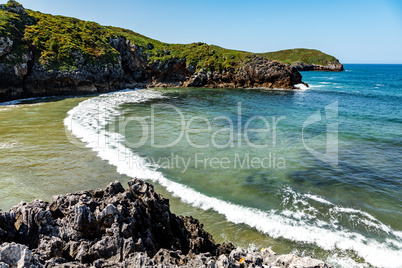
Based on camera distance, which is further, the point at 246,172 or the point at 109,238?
the point at 246,172

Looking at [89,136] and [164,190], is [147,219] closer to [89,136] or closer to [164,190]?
[164,190]

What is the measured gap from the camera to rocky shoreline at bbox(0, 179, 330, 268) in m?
5.46

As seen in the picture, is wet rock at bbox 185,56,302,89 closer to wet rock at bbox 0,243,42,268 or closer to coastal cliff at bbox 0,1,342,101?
coastal cliff at bbox 0,1,342,101

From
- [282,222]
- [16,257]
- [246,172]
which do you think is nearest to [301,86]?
[246,172]

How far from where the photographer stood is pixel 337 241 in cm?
925

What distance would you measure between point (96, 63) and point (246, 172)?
175 feet

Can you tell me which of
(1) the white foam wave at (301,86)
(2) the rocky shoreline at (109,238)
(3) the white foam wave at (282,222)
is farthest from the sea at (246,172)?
(1) the white foam wave at (301,86)

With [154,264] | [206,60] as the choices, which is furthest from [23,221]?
[206,60]

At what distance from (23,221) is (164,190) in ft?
23.0

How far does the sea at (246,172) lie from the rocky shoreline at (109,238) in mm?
2811

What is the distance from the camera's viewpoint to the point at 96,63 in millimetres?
55531

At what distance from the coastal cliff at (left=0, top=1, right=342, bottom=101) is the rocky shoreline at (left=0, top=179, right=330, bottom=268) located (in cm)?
4483

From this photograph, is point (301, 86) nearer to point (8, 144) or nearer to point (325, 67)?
point (8, 144)

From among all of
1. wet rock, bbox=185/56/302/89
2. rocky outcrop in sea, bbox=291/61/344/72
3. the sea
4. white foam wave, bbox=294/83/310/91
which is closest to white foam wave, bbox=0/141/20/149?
the sea
